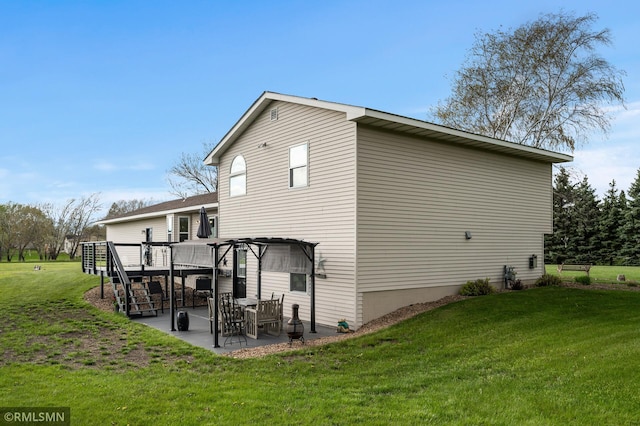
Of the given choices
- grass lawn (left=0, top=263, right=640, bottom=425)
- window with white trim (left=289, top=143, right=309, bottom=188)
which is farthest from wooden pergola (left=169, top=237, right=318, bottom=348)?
window with white trim (left=289, top=143, right=309, bottom=188)

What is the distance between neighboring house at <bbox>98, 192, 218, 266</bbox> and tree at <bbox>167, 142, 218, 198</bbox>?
343 inches

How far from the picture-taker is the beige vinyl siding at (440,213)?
36.0 feet

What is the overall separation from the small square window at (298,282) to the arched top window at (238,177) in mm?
3667

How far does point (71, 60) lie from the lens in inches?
798

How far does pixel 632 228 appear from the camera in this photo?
33.4 metres

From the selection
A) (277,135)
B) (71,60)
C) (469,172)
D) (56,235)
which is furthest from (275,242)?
(56,235)

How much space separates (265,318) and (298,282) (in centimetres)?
241

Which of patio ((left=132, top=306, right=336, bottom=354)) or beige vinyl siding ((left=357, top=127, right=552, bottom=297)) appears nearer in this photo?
patio ((left=132, top=306, right=336, bottom=354))

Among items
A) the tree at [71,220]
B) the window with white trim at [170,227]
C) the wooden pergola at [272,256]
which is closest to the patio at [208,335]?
the wooden pergola at [272,256]

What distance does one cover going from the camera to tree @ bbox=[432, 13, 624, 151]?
73.3 ft

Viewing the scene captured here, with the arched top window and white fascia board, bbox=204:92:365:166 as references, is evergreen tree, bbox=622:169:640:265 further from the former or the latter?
white fascia board, bbox=204:92:365:166

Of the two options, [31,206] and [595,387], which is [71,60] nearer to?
[595,387]

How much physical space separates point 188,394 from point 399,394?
2.76 metres

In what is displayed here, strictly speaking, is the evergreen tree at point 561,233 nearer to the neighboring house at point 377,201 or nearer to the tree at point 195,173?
the neighboring house at point 377,201
